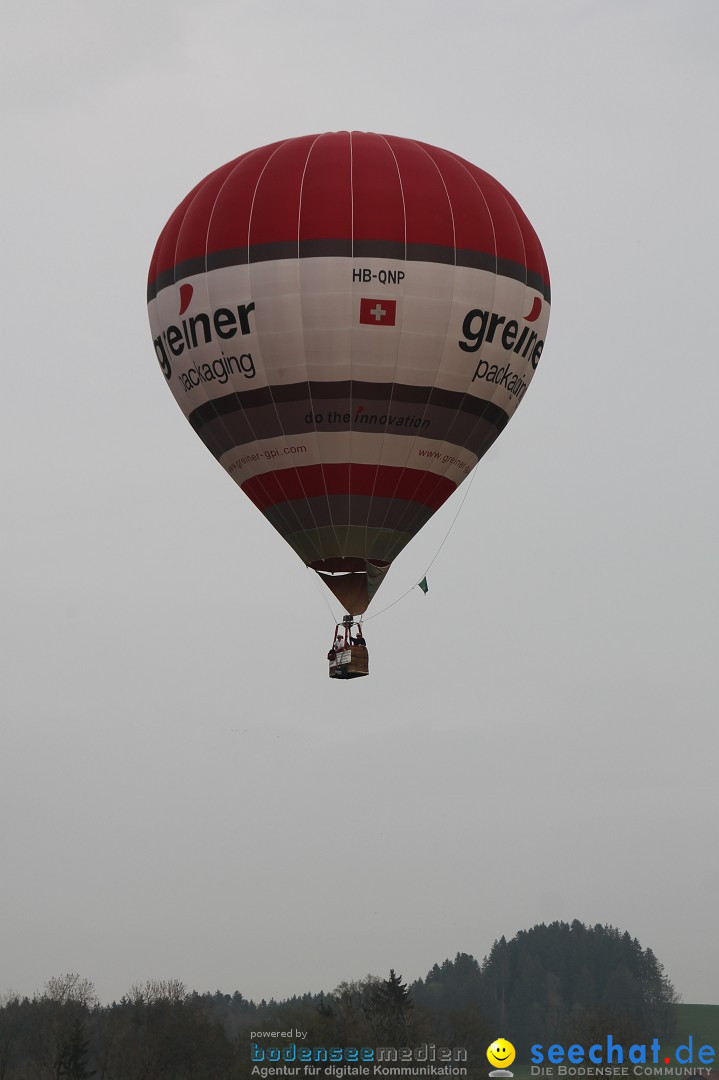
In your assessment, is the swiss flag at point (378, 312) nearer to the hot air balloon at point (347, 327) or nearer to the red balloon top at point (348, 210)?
the hot air balloon at point (347, 327)

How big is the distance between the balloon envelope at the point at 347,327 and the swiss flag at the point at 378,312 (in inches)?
1.1

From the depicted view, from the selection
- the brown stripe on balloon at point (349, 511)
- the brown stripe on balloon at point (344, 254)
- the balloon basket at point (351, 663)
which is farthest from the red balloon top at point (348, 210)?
the balloon basket at point (351, 663)

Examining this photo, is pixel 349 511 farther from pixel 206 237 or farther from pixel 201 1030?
pixel 201 1030

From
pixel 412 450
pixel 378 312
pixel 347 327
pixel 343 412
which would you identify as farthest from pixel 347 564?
pixel 378 312

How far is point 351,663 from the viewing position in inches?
1294

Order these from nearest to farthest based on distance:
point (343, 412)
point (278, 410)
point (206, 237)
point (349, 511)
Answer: point (343, 412) → point (278, 410) → point (349, 511) → point (206, 237)

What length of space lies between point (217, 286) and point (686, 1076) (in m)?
60.1

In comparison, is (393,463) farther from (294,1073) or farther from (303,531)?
(294,1073)

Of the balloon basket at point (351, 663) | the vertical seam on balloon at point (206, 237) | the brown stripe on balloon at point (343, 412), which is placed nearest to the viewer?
the balloon basket at point (351, 663)

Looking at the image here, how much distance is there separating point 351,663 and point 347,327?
650 cm

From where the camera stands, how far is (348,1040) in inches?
2372

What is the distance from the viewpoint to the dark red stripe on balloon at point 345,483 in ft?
111

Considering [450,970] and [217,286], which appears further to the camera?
[450,970]

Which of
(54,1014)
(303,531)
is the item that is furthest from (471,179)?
(54,1014)
